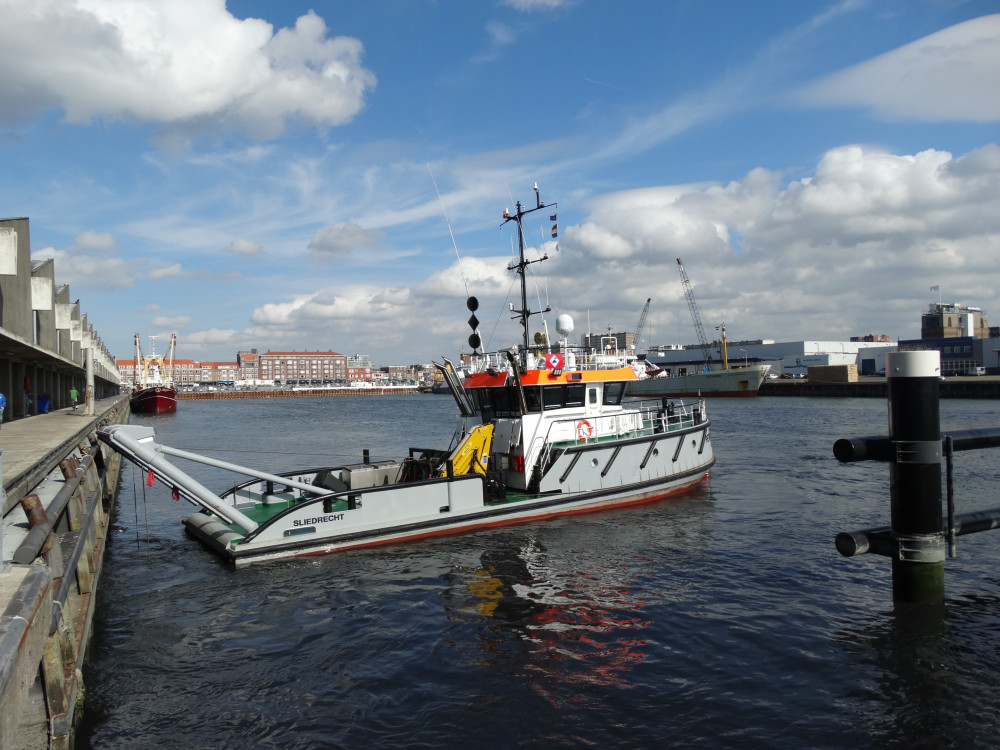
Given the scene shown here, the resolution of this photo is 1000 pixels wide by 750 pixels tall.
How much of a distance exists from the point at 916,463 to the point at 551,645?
526 cm

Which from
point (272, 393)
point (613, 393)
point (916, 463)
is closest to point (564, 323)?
point (613, 393)

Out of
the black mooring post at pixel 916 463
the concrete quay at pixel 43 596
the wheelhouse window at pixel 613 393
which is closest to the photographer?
the concrete quay at pixel 43 596

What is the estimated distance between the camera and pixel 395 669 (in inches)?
328

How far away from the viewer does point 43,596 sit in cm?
Answer: 507

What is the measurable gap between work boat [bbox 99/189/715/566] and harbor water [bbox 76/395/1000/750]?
59cm

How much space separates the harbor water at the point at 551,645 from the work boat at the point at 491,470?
0.59m

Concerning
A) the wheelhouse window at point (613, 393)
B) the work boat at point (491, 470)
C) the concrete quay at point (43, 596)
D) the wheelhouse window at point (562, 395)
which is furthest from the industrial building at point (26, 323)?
the wheelhouse window at point (613, 393)

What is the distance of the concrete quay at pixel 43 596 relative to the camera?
418 centimetres

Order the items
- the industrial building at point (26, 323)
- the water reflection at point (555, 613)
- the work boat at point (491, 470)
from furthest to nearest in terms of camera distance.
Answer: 1. the industrial building at point (26, 323)
2. the work boat at point (491, 470)
3. the water reflection at point (555, 613)

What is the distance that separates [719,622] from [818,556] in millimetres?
4345

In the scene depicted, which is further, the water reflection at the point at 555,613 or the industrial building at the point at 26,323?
the industrial building at the point at 26,323

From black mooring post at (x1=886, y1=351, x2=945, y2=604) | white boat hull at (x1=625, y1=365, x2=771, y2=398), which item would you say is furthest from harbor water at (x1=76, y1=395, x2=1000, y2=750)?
white boat hull at (x1=625, y1=365, x2=771, y2=398)

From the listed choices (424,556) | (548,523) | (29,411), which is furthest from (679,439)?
(29,411)

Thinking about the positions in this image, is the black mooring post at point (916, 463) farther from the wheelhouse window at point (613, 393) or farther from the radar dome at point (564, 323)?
the radar dome at point (564, 323)
